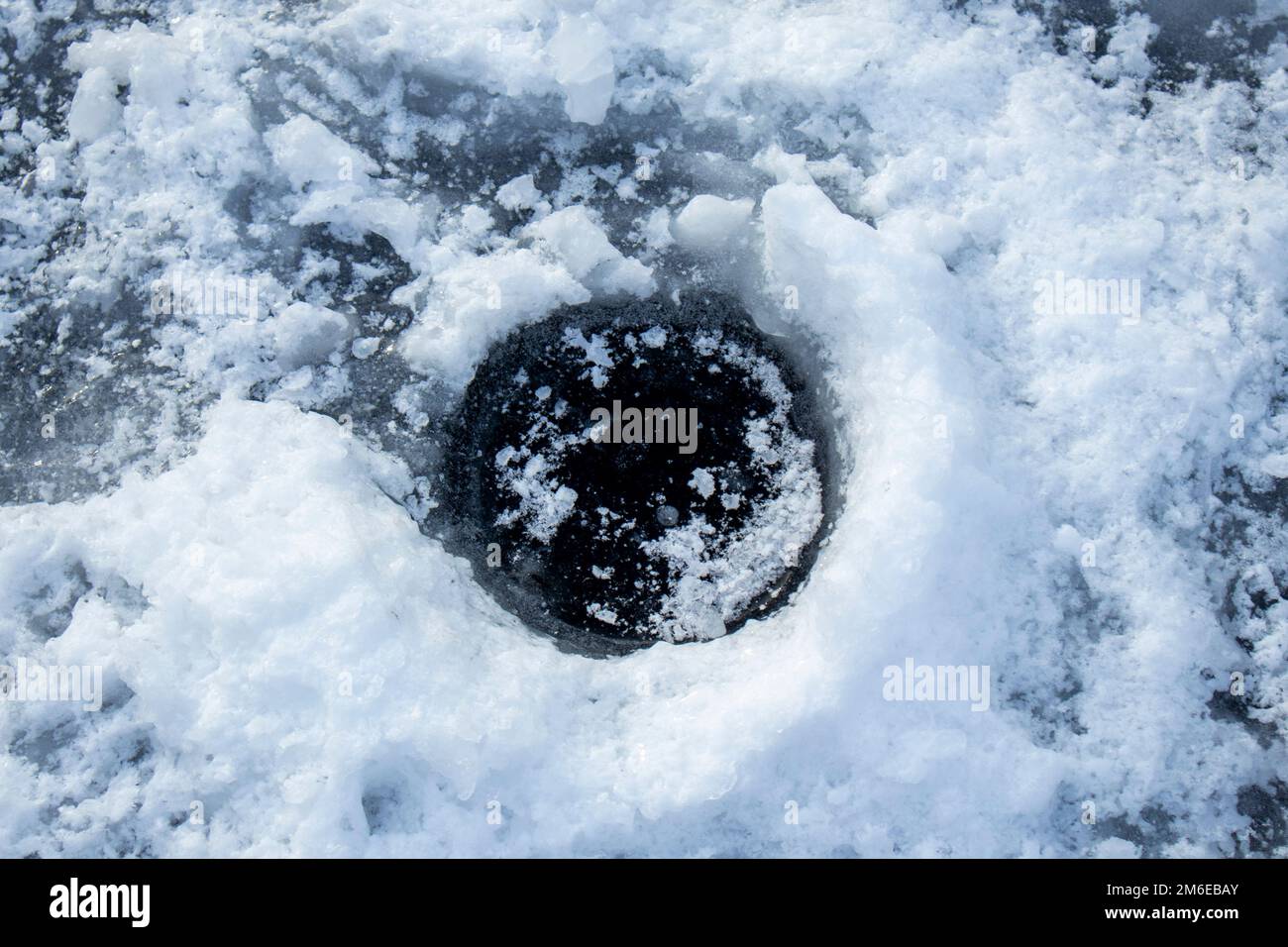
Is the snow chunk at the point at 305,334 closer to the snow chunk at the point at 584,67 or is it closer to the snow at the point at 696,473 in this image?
the snow at the point at 696,473

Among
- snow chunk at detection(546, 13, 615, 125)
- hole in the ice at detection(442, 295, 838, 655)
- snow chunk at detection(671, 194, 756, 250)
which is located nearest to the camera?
hole in the ice at detection(442, 295, 838, 655)

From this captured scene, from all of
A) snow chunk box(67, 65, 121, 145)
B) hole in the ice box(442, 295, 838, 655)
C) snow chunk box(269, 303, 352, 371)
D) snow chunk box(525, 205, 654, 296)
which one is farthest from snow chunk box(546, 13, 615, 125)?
snow chunk box(67, 65, 121, 145)

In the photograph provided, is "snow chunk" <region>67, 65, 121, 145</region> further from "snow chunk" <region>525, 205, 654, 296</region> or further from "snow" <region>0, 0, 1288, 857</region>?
"snow chunk" <region>525, 205, 654, 296</region>

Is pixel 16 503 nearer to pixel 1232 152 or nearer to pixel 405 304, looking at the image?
pixel 405 304

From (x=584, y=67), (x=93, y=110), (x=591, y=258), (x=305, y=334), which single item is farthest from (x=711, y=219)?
(x=93, y=110)

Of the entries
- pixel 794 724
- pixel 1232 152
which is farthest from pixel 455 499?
pixel 1232 152

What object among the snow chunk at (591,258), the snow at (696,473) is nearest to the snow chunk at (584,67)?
the snow at (696,473)
